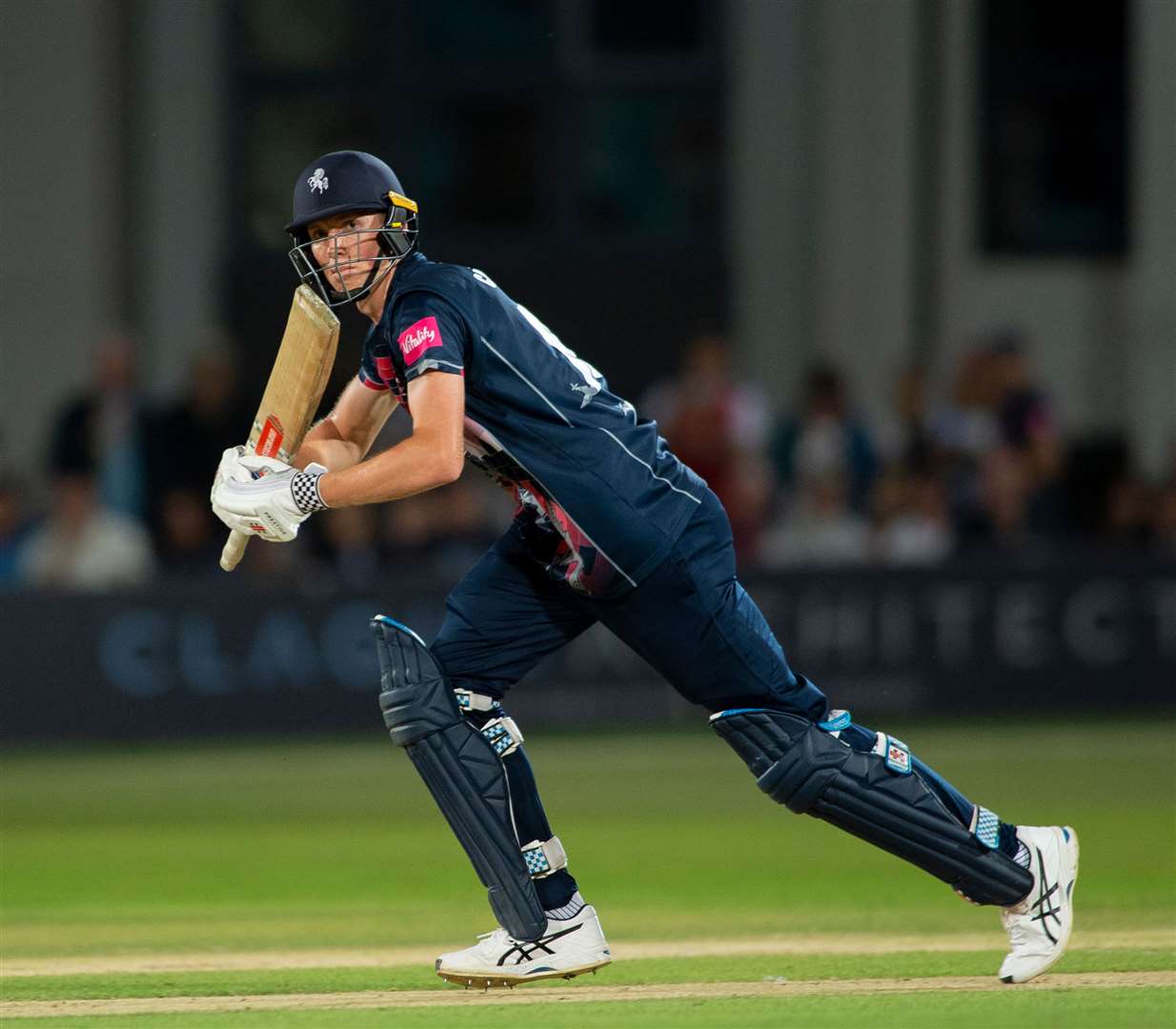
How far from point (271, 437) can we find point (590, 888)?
2406 millimetres

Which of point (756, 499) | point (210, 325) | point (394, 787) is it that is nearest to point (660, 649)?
point (394, 787)

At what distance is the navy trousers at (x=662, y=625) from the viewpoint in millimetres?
4012

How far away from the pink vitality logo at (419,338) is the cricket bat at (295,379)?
31cm

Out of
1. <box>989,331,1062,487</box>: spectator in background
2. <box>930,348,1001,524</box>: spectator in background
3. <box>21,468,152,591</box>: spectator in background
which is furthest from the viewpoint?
<box>989,331,1062,487</box>: spectator in background

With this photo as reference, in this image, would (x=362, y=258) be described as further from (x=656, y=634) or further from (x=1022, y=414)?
(x=1022, y=414)

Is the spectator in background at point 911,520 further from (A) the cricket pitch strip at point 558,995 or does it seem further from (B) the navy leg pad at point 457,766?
(B) the navy leg pad at point 457,766

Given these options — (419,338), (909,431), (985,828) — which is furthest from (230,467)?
(909,431)

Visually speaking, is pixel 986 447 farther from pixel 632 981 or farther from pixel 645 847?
pixel 632 981

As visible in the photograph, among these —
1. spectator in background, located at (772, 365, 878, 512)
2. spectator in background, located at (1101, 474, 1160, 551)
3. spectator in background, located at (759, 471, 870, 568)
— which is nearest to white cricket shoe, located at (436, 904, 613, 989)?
spectator in background, located at (759, 471, 870, 568)

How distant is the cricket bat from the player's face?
0.10 meters

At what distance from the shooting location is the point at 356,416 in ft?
14.3

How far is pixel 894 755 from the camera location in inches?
161

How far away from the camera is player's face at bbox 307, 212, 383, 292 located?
403 cm

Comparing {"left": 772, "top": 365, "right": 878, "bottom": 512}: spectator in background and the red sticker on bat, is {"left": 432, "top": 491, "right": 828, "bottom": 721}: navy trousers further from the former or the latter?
{"left": 772, "top": 365, "right": 878, "bottom": 512}: spectator in background
